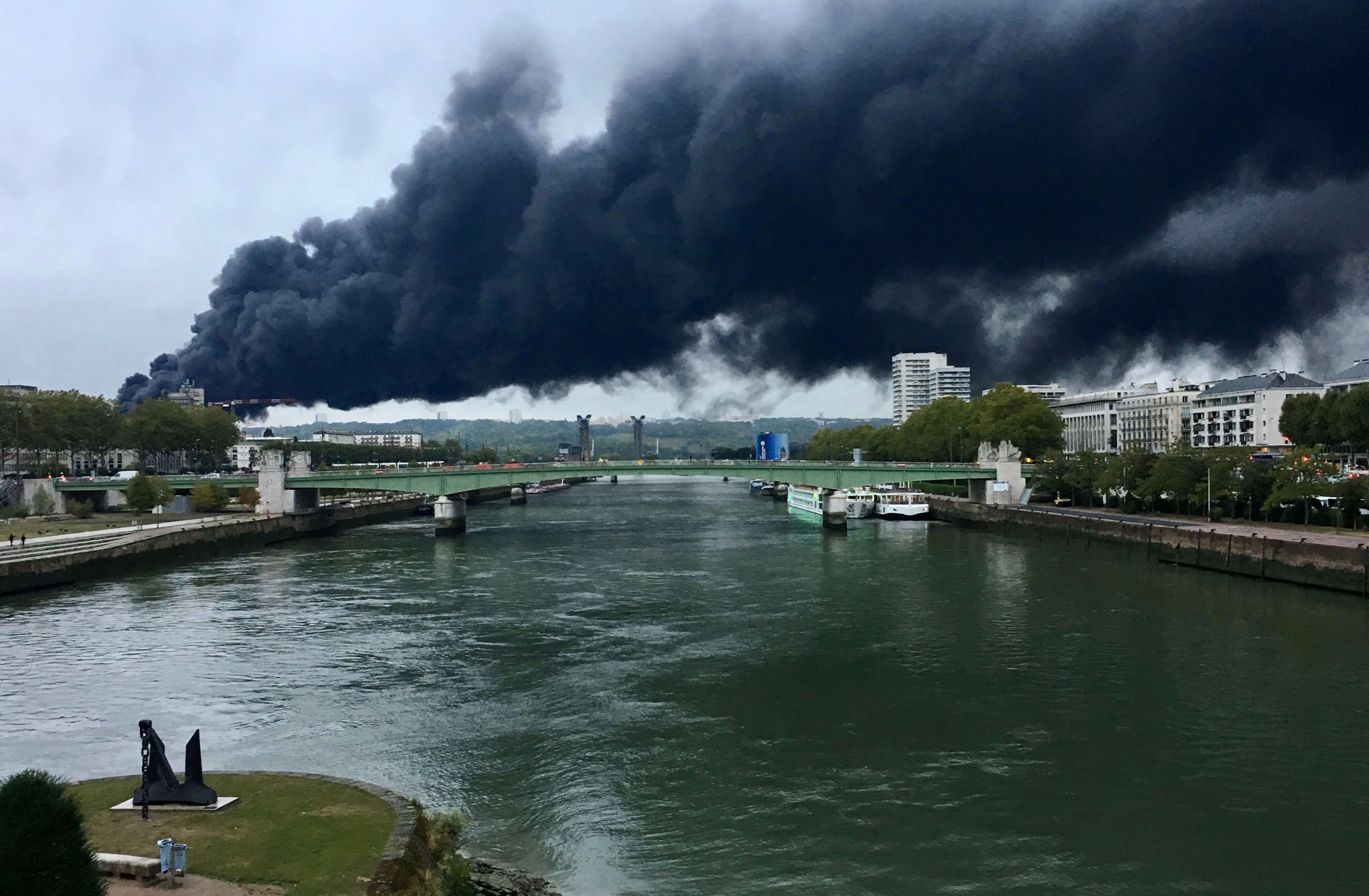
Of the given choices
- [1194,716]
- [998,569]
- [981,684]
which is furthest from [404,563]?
[1194,716]

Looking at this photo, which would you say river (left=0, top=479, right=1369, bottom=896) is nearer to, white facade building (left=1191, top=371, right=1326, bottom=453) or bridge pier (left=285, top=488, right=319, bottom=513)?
bridge pier (left=285, top=488, right=319, bottom=513)

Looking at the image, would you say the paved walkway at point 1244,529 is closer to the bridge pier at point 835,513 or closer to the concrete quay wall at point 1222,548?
the concrete quay wall at point 1222,548

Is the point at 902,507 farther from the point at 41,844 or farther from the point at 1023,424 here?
the point at 41,844

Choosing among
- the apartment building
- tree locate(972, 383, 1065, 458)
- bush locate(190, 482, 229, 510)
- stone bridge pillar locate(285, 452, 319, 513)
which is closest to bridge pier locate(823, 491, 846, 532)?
tree locate(972, 383, 1065, 458)


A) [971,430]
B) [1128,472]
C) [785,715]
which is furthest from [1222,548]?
[971,430]

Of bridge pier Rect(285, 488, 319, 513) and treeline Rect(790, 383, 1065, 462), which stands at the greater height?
treeline Rect(790, 383, 1065, 462)

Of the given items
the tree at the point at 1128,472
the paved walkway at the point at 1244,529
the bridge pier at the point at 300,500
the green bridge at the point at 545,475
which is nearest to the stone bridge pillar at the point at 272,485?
the bridge pier at the point at 300,500

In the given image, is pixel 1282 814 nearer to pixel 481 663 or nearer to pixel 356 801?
pixel 356 801
